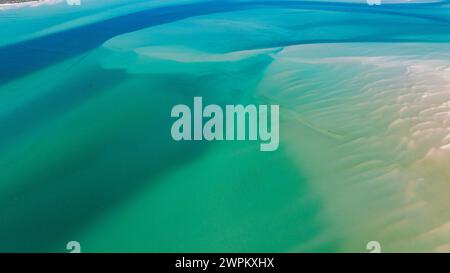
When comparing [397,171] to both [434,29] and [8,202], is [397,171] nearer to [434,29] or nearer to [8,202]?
[434,29]

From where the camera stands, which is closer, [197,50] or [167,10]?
[197,50]

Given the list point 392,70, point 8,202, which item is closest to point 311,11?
point 392,70
